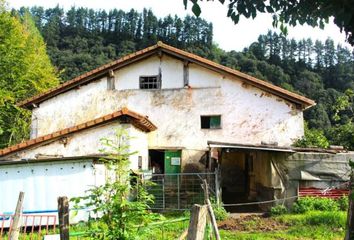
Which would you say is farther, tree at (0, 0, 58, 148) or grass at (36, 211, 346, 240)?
tree at (0, 0, 58, 148)

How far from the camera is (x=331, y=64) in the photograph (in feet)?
190

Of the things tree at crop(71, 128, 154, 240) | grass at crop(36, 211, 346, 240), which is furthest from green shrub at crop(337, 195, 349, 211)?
tree at crop(71, 128, 154, 240)

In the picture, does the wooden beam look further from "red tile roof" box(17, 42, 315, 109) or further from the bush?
the bush

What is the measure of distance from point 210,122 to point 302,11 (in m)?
14.3

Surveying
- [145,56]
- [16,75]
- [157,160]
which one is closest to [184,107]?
[157,160]

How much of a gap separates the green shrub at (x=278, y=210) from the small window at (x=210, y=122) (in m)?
5.45

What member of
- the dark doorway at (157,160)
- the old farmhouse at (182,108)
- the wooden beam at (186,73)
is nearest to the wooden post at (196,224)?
the old farmhouse at (182,108)

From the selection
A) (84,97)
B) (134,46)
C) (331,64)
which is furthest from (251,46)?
(84,97)

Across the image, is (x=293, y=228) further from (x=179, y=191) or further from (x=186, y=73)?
(x=186, y=73)

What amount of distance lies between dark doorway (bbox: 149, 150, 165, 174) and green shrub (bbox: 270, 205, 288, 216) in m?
6.28

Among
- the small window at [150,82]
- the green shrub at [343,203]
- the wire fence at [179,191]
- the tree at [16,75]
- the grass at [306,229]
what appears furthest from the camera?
the tree at [16,75]

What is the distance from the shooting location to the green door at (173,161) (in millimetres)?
18000

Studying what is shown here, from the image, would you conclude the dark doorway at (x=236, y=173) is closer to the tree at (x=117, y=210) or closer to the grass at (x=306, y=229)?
the grass at (x=306, y=229)

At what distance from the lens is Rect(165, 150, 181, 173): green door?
18.0 metres
